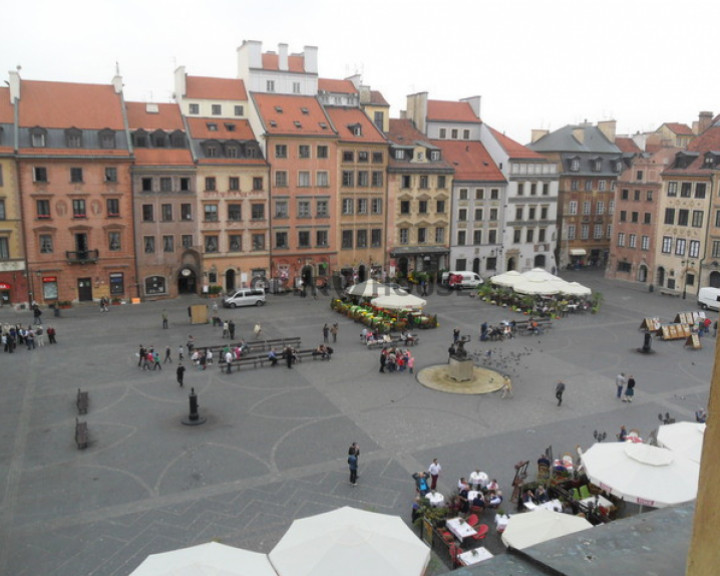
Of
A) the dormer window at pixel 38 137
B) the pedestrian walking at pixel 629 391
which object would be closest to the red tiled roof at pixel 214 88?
the dormer window at pixel 38 137

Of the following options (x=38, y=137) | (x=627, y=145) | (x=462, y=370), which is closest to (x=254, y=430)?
(x=462, y=370)

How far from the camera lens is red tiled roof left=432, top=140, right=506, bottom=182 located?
223ft

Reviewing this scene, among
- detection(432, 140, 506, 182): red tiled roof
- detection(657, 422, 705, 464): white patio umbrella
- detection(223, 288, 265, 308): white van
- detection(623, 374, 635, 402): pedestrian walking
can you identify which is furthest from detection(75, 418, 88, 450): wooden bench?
detection(432, 140, 506, 182): red tiled roof

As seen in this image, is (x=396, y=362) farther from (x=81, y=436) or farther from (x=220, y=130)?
(x=220, y=130)

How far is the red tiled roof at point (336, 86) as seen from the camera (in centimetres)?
6725

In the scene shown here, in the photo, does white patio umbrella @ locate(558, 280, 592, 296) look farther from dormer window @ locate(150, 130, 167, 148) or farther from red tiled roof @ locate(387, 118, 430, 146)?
dormer window @ locate(150, 130, 167, 148)

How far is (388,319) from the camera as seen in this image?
45188 mm

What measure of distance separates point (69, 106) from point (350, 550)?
49.9m

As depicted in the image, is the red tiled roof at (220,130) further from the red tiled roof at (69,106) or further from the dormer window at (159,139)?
the red tiled roof at (69,106)

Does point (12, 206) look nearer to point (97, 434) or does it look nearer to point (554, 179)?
point (97, 434)

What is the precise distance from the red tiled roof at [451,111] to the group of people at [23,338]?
47.1 m

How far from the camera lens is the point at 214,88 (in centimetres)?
6147

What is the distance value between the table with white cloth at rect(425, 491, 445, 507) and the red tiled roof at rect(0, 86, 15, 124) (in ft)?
151

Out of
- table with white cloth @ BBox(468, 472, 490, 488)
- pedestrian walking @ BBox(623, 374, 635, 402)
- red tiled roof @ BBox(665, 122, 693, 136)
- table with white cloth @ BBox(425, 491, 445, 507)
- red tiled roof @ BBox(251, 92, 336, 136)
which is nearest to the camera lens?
table with white cloth @ BBox(425, 491, 445, 507)
